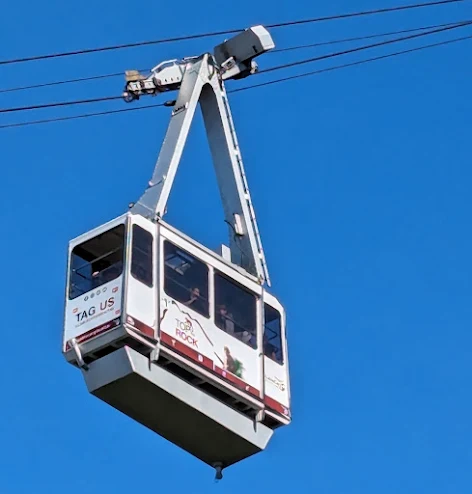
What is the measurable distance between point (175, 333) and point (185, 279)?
41.0 inches

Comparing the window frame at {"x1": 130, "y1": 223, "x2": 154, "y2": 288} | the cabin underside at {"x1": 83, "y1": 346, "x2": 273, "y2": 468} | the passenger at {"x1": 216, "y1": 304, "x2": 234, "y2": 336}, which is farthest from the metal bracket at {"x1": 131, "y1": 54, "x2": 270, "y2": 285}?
the cabin underside at {"x1": 83, "y1": 346, "x2": 273, "y2": 468}

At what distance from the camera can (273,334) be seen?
2884 centimetres

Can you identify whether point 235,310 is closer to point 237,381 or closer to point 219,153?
point 237,381

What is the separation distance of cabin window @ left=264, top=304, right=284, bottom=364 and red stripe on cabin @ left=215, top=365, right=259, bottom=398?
0.90 metres

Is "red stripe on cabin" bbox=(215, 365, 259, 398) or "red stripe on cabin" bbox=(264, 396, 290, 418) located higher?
"red stripe on cabin" bbox=(264, 396, 290, 418)

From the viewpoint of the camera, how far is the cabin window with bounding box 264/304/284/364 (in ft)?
93.9

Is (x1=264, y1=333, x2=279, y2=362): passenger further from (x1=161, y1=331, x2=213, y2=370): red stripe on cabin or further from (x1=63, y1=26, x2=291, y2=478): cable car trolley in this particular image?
(x1=161, y1=331, x2=213, y2=370): red stripe on cabin

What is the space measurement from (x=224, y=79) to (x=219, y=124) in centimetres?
90

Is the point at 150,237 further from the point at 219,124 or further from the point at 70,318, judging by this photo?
the point at 219,124

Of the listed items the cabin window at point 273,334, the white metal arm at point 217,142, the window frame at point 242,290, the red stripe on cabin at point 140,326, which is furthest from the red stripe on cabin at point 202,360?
the white metal arm at point 217,142

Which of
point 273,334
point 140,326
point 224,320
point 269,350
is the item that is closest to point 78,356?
point 140,326

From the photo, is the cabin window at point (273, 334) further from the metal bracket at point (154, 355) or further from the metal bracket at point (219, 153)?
the metal bracket at point (154, 355)

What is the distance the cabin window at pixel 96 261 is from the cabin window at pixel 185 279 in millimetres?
715

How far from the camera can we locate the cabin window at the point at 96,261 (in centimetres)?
2722
